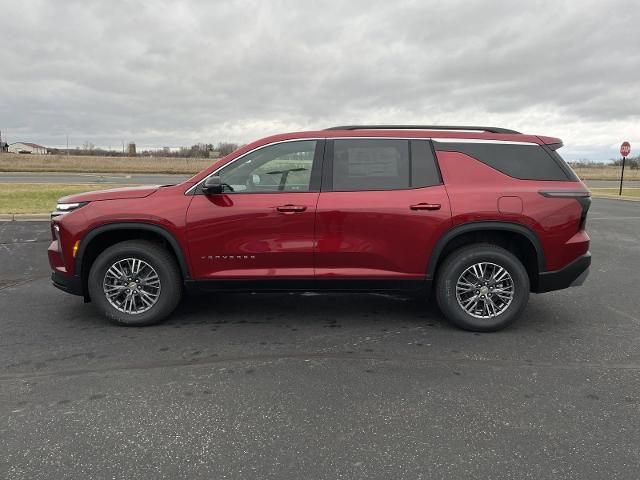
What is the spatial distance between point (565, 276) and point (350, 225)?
2.07m

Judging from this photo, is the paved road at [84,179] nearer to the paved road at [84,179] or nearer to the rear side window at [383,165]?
the paved road at [84,179]

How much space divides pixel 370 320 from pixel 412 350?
81cm

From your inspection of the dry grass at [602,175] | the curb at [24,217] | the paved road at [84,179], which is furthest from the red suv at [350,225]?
the dry grass at [602,175]

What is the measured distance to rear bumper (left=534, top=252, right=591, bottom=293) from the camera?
4.29 m

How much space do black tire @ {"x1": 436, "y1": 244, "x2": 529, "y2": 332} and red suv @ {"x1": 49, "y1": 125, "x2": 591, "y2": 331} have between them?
0.01 meters

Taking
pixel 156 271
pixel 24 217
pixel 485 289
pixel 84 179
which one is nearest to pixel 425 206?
pixel 485 289

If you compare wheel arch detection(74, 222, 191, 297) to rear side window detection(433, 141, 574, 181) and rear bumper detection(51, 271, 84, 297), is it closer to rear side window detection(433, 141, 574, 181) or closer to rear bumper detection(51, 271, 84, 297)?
rear bumper detection(51, 271, 84, 297)

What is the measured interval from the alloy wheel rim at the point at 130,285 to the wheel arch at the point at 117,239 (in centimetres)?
25

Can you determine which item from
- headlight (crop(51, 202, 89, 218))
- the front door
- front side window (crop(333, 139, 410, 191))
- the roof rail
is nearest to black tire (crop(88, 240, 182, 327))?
the front door

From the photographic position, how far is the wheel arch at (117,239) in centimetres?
423

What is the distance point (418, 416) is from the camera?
9.29ft

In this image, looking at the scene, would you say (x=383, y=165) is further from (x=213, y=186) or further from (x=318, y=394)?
(x=318, y=394)

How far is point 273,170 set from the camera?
14.2 ft

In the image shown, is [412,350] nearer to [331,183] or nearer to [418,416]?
[418,416]
